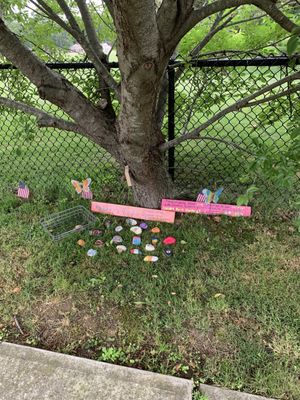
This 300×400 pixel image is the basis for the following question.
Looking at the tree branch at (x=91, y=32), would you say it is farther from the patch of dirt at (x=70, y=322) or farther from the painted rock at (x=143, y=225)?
the patch of dirt at (x=70, y=322)

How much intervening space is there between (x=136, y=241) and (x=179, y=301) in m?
0.60

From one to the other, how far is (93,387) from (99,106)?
1803mm

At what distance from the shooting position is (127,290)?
2164 mm

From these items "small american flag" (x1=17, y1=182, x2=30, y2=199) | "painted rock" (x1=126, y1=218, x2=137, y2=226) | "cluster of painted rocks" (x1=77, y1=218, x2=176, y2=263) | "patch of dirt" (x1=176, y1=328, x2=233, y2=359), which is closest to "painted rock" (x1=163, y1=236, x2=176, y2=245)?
"cluster of painted rocks" (x1=77, y1=218, x2=176, y2=263)

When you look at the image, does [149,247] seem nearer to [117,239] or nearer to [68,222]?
[117,239]

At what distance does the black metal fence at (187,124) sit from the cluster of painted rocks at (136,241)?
494 mm

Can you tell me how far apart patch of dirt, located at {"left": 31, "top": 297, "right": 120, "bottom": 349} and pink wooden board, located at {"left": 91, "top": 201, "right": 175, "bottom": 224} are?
87cm

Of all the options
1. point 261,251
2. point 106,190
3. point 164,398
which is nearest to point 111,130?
point 106,190

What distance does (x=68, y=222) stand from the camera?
286 cm

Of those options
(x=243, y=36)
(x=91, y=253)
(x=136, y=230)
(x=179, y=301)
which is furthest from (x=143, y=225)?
(x=243, y=36)

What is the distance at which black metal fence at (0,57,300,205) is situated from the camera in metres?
2.65

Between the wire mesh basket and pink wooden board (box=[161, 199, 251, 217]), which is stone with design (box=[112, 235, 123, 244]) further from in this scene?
pink wooden board (box=[161, 199, 251, 217])

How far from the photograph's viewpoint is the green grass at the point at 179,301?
1761 mm

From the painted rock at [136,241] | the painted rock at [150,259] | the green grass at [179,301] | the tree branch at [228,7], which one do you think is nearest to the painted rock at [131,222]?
the green grass at [179,301]
